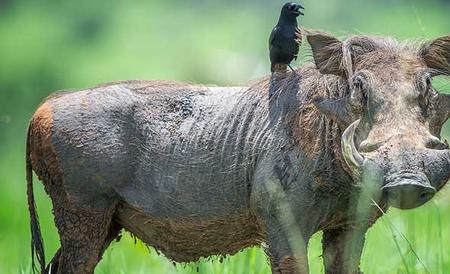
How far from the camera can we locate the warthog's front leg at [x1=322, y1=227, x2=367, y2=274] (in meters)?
6.76

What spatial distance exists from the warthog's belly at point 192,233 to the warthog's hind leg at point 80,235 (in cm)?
13

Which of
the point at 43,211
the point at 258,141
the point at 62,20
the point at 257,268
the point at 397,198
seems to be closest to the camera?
the point at 397,198

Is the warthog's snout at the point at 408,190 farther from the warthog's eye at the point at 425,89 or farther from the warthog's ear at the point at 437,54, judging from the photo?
the warthog's ear at the point at 437,54

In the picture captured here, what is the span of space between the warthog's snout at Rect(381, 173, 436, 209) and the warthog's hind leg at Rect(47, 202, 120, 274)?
1.65 m

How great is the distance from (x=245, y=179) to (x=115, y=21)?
1049 cm

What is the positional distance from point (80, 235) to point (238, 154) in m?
0.84

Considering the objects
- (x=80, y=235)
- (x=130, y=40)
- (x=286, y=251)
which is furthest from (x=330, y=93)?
(x=130, y=40)

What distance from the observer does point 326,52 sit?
21.6 feet

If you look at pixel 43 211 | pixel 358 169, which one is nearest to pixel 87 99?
pixel 358 169

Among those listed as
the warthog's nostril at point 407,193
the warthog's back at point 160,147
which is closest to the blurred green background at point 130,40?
the warthog's back at point 160,147

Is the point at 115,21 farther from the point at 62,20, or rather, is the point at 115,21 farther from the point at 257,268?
the point at 257,268

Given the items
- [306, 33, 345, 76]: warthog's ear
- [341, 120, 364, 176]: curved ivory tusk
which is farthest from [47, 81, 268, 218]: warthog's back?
[341, 120, 364, 176]: curved ivory tusk

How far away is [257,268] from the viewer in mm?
7418

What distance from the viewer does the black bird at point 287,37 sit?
22.3 ft
